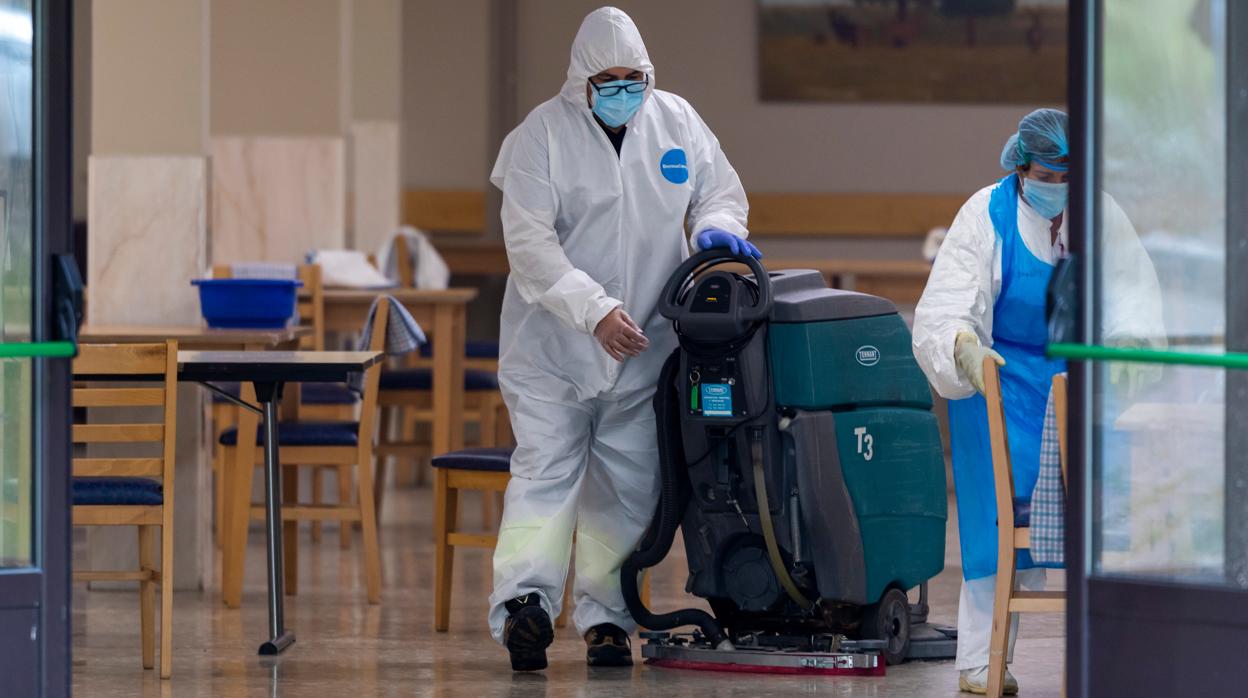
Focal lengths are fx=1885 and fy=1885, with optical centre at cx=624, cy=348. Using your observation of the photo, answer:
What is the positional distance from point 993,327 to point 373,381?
1937 millimetres

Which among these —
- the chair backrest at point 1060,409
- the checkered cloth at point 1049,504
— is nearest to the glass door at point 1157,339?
the chair backrest at point 1060,409

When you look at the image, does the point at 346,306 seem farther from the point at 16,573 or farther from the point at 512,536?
the point at 16,573

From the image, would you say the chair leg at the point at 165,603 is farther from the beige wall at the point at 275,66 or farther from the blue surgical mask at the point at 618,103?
the beige wall at the point at 275,66

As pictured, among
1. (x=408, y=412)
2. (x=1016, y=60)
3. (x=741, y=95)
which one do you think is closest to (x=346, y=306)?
(x=408, y=412)

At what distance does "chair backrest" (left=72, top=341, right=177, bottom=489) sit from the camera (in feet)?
12.9

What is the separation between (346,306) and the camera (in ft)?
21.5

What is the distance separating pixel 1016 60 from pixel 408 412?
181 inches

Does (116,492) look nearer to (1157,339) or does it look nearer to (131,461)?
(131,461)

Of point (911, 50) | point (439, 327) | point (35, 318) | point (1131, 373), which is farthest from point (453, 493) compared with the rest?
point (911, 50)

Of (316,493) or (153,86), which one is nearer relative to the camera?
(153,86)

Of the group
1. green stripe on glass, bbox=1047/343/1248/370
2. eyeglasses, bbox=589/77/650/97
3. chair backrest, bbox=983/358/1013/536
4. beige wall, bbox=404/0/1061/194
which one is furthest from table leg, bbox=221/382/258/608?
beige wall, bbox=404/0/1061/194

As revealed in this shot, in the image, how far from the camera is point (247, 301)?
17.2ft

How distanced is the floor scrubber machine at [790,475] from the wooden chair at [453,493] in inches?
21.3

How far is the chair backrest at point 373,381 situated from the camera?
510 cm
